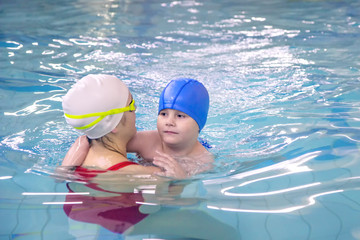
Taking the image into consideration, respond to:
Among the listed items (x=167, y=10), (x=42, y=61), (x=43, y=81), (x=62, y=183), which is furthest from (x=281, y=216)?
(x=167, y=10)

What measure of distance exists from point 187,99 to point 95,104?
Answer: 3.14 feet

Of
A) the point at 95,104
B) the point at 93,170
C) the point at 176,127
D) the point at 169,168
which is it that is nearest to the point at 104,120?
the point at 95,104

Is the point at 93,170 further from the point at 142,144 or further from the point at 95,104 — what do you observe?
the point at 142,144

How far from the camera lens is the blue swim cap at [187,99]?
4.18m

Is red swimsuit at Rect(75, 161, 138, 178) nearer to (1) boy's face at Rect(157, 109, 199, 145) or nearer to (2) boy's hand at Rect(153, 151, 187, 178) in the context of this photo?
(2) boy's hand at Rect(153, 151, 187, 178)

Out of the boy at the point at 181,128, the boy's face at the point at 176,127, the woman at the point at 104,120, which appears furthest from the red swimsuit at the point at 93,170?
the boy's face at the point at 176,127

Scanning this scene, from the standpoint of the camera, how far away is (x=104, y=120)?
3.66 m

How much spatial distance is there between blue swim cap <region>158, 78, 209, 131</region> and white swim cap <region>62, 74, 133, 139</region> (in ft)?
1.91

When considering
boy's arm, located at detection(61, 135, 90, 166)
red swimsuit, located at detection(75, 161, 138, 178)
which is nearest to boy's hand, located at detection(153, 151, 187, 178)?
red swimsuit, located at detection(75, 161, 138, 178)

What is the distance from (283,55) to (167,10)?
517cm

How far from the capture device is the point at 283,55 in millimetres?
7852

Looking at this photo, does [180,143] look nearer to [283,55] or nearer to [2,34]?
[283,55]

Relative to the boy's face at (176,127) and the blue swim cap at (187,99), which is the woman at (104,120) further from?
the blue swim cap at (187,99)

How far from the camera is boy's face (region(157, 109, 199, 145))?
13.5 feet
